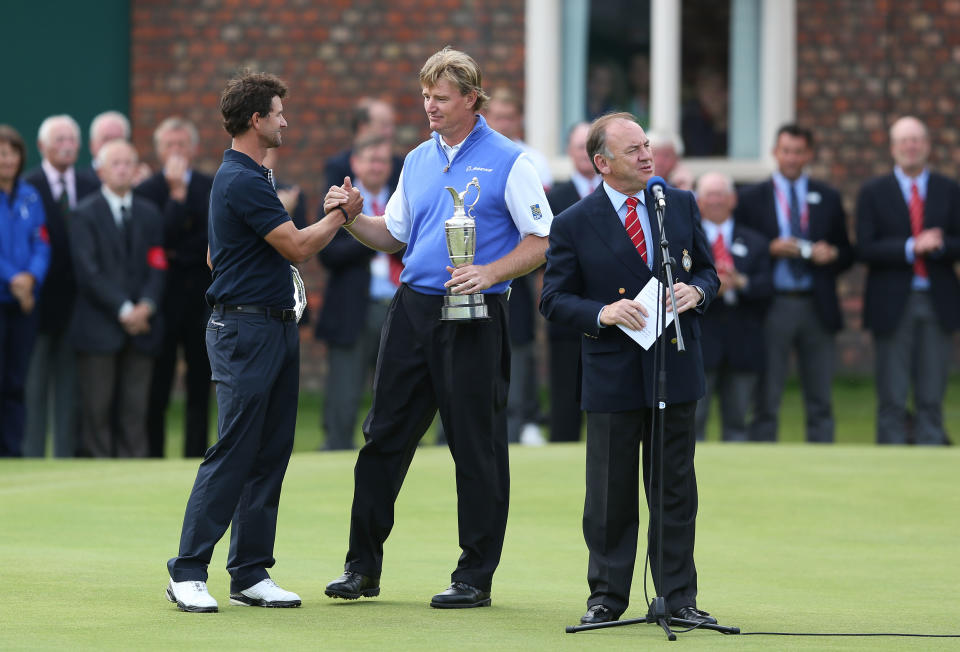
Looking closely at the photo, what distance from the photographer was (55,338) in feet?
42.2

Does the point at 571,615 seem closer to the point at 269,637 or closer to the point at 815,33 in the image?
the point at 269,637

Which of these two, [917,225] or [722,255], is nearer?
[722,255]

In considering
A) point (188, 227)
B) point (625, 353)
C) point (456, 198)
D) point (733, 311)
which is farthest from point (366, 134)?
point (625, 353)

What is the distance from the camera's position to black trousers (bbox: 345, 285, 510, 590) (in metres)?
7.04

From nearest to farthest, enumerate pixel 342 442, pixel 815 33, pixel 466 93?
1. pixel 466 93
2. pixel 342 442
3. pixel 815 33

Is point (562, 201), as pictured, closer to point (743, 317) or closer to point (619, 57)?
point (743, 317)

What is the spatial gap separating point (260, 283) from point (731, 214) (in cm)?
710

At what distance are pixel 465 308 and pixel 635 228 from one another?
79 cm

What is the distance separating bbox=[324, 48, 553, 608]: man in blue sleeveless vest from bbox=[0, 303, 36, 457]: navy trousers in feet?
19.5

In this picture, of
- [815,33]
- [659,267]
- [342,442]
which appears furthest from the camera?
[815,33]

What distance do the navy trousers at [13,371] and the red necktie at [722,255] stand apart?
17.0 feet

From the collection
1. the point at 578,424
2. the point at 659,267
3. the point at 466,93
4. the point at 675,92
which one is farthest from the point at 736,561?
the point at 675,92

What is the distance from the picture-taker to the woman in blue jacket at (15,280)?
40.4ft

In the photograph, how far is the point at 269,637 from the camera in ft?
19.9
